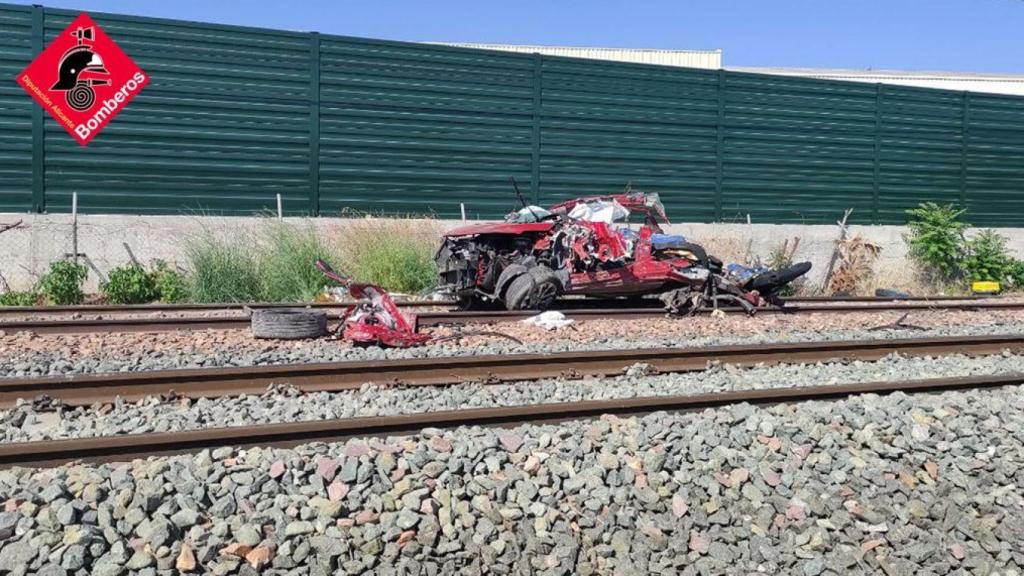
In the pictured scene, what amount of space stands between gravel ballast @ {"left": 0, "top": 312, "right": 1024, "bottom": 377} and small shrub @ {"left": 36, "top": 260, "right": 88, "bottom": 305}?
482 centimetres

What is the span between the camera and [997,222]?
23594mm

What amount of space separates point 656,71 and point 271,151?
842 centimetres

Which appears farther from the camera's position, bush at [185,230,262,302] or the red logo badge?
the red logo badge

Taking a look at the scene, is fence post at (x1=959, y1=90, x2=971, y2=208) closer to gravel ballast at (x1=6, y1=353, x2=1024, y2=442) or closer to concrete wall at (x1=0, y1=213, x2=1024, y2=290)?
concrete wall at (x1=0, y1=213, x2=1024, y2=290)

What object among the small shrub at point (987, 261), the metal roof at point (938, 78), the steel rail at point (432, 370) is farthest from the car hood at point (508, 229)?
the metal roof at point (938, 78)

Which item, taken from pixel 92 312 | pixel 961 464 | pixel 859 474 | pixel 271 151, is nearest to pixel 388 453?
pixel 859 474

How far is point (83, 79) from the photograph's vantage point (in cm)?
1564

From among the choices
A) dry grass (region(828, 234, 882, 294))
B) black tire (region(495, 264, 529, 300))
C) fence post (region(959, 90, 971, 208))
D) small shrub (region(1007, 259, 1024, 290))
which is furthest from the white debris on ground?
fence post (region(959, 90, 971, 208))

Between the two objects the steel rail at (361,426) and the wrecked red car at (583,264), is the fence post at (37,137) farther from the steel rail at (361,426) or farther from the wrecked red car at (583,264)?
the steel rail at (361,426)

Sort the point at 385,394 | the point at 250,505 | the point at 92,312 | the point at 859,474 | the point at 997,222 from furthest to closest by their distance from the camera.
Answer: the point at 997,222, the point at 92,312, the point at 385,394, the point at 859,474, the point at 250,505

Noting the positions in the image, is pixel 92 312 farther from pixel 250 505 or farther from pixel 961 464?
pixel 961 464

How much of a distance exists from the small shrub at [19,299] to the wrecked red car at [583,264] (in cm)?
640

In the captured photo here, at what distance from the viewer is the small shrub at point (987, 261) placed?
20438mm

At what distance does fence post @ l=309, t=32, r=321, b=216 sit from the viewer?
55.5 feet
